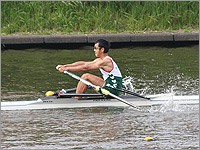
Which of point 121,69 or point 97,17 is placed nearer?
point 121,69

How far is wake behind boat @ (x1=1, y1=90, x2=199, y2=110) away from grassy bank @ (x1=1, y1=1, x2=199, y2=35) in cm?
734

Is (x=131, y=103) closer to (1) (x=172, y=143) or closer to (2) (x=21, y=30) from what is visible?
(1) (x=172, y=143)

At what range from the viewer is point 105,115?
833cm

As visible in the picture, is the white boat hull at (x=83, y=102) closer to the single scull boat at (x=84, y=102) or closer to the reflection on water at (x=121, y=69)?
the single scull boat at (x=84, y=102)

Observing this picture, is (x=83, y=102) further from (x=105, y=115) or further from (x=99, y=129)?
(x=99, y=129)

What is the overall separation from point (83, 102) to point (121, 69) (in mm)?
3411

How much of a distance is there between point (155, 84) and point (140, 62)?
8.47ft

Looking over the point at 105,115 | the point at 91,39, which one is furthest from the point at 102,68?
the point at 91,39

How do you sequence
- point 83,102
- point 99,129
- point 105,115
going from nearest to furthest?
point 99,129 < point 105,115 < point 83,102

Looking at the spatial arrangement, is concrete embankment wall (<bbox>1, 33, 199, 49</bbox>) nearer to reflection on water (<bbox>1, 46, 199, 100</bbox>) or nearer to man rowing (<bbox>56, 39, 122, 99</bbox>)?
reflection on water (<bbox>1, 46, 199, 100</bbox>)

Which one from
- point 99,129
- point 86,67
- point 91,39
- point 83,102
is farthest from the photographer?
point 91,39

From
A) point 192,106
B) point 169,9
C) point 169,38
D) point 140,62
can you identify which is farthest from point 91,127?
point 169,9

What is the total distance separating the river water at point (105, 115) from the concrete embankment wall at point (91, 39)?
174 cm

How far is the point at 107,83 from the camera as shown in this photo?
29.0 feet
